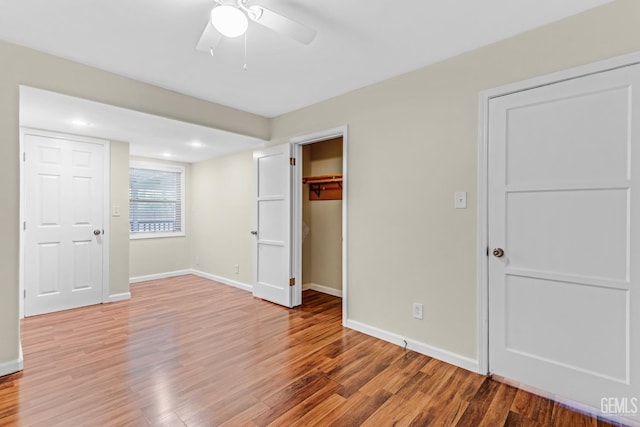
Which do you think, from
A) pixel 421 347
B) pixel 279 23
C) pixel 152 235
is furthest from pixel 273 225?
pixel 152 235

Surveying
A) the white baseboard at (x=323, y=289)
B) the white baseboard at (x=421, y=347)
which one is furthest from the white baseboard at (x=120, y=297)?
the white baseboard at (x=421, y=347)

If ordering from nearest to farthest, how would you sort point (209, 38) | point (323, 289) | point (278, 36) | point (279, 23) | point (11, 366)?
point (279, 23)
point (209, 38)
point (278, 36)
point (11, 366)
point (323, 289)

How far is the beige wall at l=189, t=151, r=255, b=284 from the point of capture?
4691 millimetres

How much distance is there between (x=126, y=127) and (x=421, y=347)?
386 cm

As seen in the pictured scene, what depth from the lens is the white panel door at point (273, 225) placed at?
3.81 metres

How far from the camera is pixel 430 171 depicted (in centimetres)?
255

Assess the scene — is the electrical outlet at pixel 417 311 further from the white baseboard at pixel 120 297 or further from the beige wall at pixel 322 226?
the white baseboard at pixel 120 297

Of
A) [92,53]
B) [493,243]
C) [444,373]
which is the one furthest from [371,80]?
[444,373]

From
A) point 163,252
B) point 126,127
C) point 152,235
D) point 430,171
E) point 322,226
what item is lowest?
point 163,252

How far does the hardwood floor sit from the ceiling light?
2193mm

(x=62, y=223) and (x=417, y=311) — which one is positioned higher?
(x=62, y=223)

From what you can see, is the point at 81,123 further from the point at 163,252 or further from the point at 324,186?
the point at 324,186

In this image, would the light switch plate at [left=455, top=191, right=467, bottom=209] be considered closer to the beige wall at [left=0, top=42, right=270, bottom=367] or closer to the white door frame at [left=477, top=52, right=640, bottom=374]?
the white door frame at [left=477, top=52, right=640, bottom=374]

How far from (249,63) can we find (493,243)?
2.43 metres
